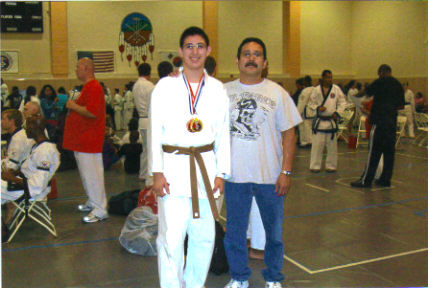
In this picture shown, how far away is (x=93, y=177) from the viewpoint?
5.25m

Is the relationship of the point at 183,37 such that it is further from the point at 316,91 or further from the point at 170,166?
the point at 316,91

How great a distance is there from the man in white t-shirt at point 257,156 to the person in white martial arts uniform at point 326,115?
5.00 metres

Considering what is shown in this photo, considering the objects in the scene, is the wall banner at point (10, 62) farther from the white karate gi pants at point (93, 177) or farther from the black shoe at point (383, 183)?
the black shoe at point (383, 183)

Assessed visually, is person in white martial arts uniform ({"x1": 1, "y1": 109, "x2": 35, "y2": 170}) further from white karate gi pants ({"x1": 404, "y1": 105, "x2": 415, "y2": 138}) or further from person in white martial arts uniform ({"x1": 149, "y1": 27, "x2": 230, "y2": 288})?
white karate gi pants ({"x1": 404, "y1": 105, "x2": 415, "y2": 138})

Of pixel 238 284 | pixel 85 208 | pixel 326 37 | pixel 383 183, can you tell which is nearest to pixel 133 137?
pixel 85 208

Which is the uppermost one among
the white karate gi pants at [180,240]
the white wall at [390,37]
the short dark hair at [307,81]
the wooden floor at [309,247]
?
the white wall at [390,37]

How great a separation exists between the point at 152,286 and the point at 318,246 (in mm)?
1727

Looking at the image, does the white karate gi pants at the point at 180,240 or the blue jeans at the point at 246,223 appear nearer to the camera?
the white karate gi pants at the point at 180,240

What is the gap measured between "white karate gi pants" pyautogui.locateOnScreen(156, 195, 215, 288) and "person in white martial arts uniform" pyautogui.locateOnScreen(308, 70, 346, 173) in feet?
18.4

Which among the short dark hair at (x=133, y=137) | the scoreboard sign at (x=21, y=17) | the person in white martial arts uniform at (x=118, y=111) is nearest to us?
the short dark hair at (x=133, y=137)

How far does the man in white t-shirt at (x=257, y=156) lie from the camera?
3.22 meters

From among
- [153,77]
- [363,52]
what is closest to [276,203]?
[153,77]

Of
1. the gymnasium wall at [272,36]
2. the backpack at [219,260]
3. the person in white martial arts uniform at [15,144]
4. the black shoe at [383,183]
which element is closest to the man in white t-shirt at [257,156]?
the backpack at [219,260]

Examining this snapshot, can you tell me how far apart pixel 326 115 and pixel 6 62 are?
12.0 m
